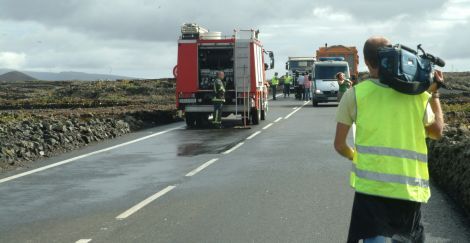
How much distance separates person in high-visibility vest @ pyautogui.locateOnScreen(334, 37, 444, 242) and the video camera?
0.29ft

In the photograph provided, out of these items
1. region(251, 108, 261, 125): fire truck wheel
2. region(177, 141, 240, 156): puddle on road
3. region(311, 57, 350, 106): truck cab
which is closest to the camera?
region(177, 141, 240, 156): puddle on road

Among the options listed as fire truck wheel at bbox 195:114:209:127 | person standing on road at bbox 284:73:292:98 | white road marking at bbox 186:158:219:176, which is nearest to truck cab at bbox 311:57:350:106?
person standing on road at bbox 284:73:292:98

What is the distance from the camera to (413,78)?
13.1 ft

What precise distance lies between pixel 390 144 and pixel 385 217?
42cm

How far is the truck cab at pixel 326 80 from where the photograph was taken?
37656 millimetres

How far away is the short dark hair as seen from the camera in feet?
13.6

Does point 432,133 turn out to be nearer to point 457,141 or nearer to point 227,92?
point 457,141

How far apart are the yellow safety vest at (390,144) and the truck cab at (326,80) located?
110ft

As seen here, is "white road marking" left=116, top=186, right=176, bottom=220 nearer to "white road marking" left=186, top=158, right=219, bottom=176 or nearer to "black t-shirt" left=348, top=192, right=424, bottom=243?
"white road marking" left=186, top=158, right=219, bottom=176

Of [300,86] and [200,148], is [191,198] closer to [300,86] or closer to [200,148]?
[200,148]

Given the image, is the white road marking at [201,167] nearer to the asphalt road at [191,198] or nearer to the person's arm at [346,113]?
the asphalt road at [191,198]

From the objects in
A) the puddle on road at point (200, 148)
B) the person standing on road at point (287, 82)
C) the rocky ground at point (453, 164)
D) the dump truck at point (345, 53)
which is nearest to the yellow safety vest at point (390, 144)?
the rocky ground at point (453, 164)

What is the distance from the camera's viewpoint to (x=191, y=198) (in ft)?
30.8

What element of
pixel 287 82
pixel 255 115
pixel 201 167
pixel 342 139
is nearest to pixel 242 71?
pixel 255 115
